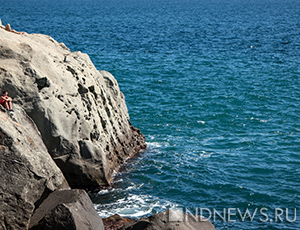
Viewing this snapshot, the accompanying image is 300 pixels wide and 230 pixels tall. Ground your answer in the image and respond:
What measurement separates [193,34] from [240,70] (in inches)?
1264

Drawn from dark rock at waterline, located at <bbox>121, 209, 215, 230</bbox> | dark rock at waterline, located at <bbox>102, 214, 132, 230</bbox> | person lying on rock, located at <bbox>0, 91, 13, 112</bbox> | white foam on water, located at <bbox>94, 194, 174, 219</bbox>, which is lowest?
dark rock at waterline, located at <bbox>121, 209, 215, 230</bbox>

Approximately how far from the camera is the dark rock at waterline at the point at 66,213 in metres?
13.7

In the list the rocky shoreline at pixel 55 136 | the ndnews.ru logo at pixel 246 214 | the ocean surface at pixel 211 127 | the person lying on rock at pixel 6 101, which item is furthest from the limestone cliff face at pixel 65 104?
the ndnews.ru logo at pixel 246 214

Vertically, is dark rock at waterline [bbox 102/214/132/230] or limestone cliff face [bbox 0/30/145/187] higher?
limestone cliff face [bbox 0/30/145/187]

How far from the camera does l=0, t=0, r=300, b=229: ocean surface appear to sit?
20.5 m

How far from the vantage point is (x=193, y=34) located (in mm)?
78750

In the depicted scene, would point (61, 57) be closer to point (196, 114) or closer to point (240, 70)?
point (196, 114)

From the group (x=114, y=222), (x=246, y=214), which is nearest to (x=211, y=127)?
(x=246, y=214)

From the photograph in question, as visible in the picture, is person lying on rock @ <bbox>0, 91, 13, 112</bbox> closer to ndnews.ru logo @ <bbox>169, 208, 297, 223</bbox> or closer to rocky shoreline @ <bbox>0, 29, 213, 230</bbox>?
rocky shoreline @ <bbox>0, 29, 213, 230</bbox>

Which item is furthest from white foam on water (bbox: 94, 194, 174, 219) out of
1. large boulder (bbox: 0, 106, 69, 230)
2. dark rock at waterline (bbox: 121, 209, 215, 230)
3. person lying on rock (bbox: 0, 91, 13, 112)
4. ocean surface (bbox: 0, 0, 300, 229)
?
person lying on rock (bbox: 0, 91, 13, 112)

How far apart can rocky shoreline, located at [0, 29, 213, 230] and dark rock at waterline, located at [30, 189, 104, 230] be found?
Answer: 0.11ft

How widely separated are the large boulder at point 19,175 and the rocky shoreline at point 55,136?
0.11 feet

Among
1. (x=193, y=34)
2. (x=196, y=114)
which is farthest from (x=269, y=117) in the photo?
(x=193, y=34)

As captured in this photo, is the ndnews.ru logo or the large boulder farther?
the ndnews.ru logo
